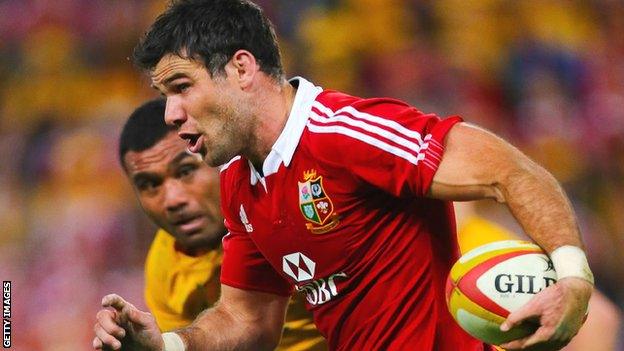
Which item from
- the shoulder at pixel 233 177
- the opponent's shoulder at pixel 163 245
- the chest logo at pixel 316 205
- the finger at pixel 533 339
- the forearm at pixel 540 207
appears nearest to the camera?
the finger at pixel 533 339

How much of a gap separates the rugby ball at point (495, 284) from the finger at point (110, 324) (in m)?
0.89

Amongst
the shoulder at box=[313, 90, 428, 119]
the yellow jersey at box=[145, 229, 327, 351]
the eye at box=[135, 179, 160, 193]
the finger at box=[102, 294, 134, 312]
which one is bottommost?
the yellow jersey at box=[145, 229, 327, 351]

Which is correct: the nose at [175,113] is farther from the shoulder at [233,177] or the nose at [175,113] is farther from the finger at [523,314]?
the finger at [523,314]

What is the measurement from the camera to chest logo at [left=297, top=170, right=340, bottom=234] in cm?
298

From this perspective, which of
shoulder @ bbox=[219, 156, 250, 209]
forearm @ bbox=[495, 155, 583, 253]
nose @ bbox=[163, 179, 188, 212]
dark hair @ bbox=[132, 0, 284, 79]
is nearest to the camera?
forearm @ bbox=[495, 155, 583, 253]

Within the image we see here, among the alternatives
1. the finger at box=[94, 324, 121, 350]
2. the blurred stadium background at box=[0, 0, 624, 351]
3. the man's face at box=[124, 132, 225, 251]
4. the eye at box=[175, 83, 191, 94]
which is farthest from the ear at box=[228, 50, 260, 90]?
the blurred stadium background at box=[0, 0, 624, 351]

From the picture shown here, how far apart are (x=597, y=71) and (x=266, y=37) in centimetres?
443

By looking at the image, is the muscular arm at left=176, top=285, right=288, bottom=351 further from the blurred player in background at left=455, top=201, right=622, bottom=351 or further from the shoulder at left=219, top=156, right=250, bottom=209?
the blurred player in background at left=455, top=201, right=622, bottom=351

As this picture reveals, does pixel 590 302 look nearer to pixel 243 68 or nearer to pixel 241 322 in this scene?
pixel 241 322

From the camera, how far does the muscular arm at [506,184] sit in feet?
8.52

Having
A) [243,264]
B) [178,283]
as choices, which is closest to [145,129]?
[178,283]

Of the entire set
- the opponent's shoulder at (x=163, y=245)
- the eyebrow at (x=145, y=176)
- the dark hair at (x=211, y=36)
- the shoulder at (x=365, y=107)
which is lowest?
the opponent's shoulder at (x=163, y=245)

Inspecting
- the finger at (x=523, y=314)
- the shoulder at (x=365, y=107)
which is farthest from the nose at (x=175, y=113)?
the finger at (x=523, y=314)

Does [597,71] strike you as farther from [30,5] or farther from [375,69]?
[30,5]
